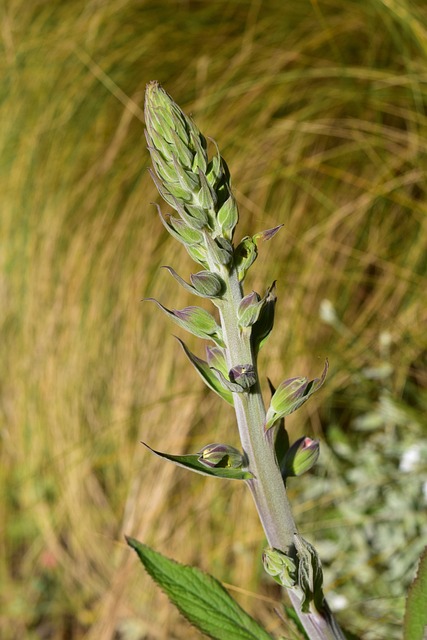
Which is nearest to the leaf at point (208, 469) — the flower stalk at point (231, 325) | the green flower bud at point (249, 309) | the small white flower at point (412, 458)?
the flower stalk at point (231, 325)

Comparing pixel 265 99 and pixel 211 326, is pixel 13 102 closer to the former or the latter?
pixel 265 99

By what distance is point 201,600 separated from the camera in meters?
0.75

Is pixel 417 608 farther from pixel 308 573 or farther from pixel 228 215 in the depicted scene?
pixel 228 215

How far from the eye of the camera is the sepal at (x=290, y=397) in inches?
23.6

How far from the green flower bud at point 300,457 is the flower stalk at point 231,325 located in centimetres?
4

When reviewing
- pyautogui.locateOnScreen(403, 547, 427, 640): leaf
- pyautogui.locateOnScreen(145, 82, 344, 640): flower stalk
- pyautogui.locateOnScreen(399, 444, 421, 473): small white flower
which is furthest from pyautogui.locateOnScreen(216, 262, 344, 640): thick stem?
pyautogui.locateOnScreen(399, 444, 421, 473): small white flower

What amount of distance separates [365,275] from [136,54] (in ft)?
2.96

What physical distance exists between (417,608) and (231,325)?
0.95 ft

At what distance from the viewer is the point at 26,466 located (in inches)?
95.0

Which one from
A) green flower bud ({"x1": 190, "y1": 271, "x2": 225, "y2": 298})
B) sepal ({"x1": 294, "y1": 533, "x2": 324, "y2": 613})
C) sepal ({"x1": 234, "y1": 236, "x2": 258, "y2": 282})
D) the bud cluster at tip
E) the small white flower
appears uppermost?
the bud cluster at tip

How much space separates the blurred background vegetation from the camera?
185 cm

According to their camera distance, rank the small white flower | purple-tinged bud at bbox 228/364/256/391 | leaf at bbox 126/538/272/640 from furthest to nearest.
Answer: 1. the small white flower
2. leaf at bbox 126/538/272/640
3. purple-tinged bud at bbox 228/364/256/391

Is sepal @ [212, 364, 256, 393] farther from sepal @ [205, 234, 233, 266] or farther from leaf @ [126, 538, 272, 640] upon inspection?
leaf @ [126, 538, 272, 640]

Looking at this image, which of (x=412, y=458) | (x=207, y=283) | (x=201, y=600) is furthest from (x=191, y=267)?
(x=207, y=283)
